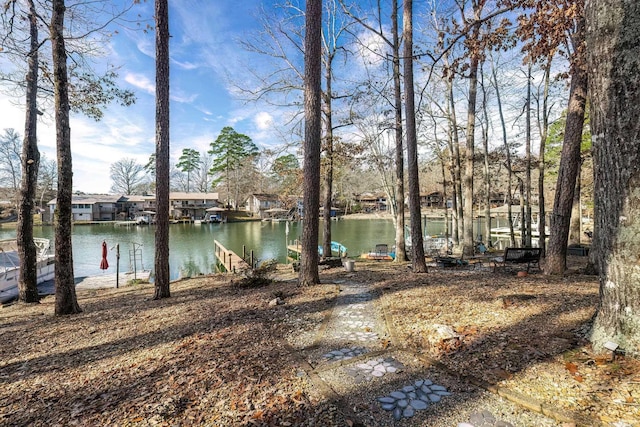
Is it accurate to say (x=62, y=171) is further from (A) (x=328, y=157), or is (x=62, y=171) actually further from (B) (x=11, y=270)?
(B) (x=11, y=270)

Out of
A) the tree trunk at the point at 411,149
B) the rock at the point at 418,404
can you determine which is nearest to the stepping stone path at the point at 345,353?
the rock at the point at 418,404

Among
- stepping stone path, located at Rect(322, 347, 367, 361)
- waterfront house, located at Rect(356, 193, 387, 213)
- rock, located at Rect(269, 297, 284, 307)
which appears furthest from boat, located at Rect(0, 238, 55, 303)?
waterfront house, located at Rect(356, 193, 387, 213)

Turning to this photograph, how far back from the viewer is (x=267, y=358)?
295cm

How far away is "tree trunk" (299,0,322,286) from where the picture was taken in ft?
19.0

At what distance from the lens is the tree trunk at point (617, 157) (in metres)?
2.30

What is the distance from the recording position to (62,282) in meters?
5.57

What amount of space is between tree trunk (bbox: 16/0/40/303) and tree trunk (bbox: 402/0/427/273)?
8589 mm

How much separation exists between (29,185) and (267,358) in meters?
7.92

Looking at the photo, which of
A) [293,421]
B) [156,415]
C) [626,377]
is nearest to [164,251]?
[156,415]

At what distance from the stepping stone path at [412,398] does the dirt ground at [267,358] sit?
0.30 meters

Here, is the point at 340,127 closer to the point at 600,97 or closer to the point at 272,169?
the point at 272,169

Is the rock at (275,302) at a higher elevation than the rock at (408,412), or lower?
lower

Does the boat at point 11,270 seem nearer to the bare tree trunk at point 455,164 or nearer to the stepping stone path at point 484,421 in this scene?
the stepping stone path at point 484,421

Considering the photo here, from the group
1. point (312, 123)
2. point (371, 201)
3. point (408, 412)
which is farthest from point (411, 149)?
point (371, 201)
